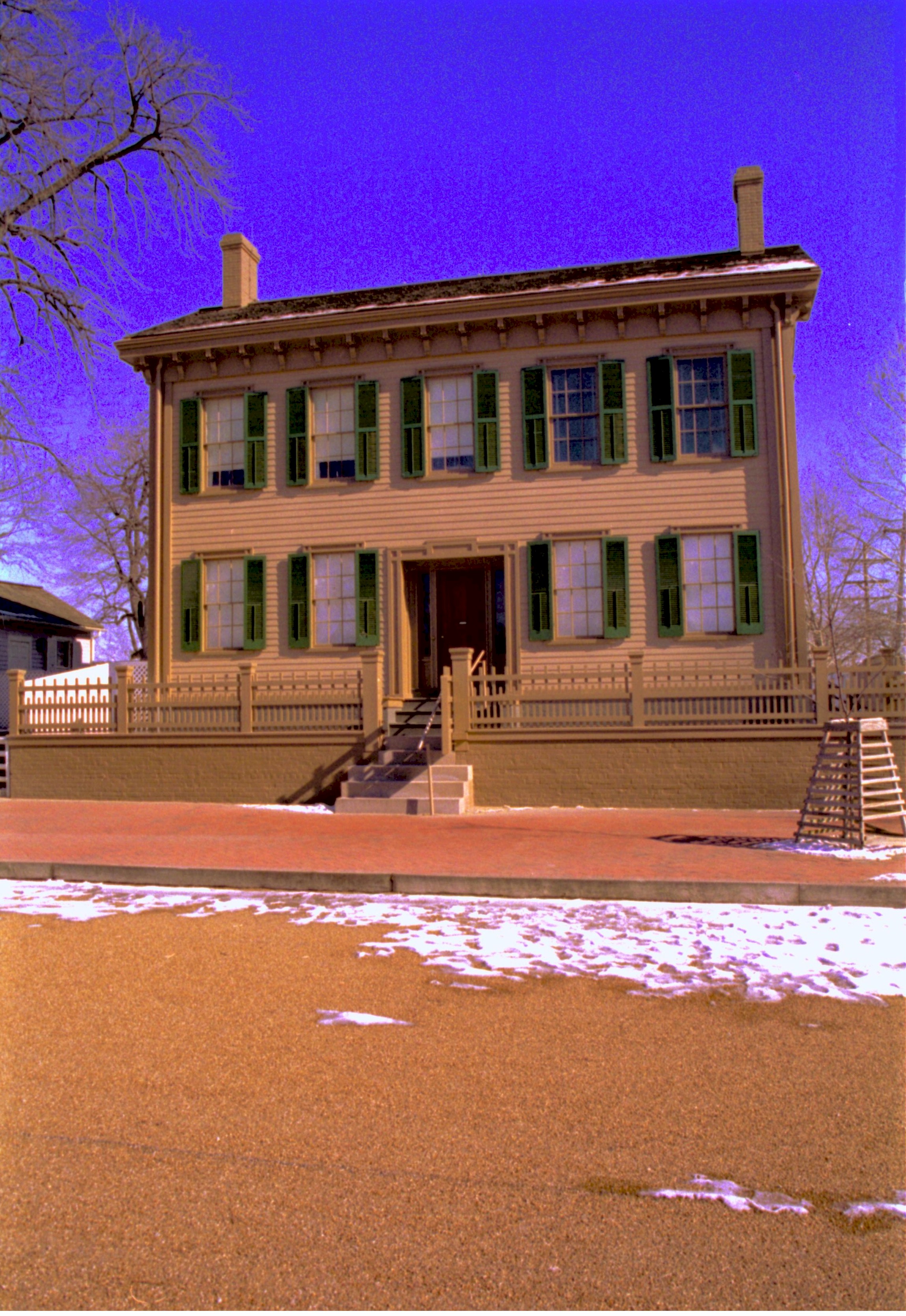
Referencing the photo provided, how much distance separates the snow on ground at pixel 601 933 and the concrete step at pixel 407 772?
649 centimetres

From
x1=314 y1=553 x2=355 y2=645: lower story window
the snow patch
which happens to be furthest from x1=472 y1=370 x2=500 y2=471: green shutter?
the snow patch

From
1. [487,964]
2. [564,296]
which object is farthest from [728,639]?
[487,964]

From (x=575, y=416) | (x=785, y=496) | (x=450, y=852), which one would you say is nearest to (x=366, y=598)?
(x=575, y=416)

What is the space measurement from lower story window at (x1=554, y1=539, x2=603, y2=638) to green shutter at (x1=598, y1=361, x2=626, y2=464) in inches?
61.4

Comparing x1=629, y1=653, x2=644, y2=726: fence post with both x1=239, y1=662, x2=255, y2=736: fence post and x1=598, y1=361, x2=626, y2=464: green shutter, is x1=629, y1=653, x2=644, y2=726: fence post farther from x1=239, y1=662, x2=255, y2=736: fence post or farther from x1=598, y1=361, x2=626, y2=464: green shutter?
x1=239, y1=662, x2=255, y2=736: fence post

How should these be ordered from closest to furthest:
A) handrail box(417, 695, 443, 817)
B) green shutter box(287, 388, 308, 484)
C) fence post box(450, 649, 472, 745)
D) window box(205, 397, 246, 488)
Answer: handrail box(417, 695, 443, 817) → fence post box(450, 649, 472, 745) → green shutter box(287, 388, 308, 484) → window box(205, 397, 246, 488)

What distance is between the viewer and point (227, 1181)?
3018 millimetres

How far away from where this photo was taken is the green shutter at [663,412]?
679 inches

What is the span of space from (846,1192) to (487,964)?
9.22 ft

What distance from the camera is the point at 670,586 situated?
16969 millimetres

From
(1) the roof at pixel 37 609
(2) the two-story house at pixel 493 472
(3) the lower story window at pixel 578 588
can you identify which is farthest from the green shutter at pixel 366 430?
(1) the roof at pixel 37 609

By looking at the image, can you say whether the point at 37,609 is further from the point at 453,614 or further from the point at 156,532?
the point at 453,614

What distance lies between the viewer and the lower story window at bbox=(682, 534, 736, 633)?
1694cm

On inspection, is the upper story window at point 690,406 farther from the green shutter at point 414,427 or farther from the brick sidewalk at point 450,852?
the brick sidewalk at point 450,852
